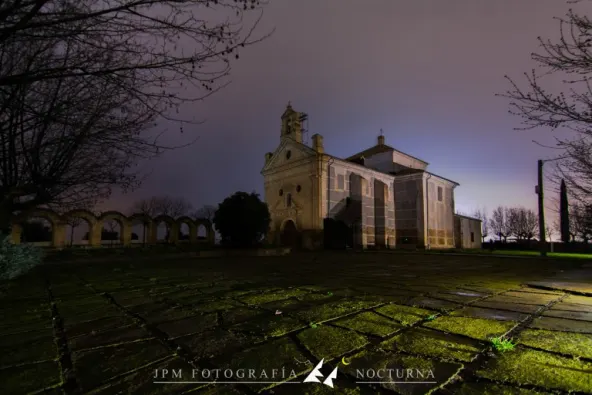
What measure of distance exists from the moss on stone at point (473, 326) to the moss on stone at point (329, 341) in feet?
3.18

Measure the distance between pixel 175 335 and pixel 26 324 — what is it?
2.05 metres

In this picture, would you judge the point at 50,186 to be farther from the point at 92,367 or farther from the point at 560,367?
the point at 560,367

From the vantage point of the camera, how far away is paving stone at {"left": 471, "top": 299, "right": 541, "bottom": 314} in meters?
3.82

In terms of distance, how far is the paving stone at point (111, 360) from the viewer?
6.56 ft

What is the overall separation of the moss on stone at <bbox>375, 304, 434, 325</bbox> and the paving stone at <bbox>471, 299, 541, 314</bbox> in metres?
1.07

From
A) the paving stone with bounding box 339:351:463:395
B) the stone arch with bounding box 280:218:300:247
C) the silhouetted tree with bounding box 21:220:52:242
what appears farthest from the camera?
the stone arch with bounding box 280:218:300:247

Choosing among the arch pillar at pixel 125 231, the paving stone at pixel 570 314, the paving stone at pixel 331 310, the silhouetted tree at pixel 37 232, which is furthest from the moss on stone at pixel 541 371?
the silhouetted tree at pixel 37 232

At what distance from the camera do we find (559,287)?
5648 mm

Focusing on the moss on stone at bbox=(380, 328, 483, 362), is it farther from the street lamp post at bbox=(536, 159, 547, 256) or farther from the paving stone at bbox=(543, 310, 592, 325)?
the street lamp post at bbox=(536, 159, 547, 256)

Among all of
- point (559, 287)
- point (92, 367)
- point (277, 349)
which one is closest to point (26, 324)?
point (92, 367)

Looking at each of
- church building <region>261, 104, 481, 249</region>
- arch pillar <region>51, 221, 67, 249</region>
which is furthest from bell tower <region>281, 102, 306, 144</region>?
arch pillar <region>51, 221, 67, 249</region>

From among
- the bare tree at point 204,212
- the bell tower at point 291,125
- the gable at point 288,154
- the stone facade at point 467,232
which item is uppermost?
the bell tower at point 291,125

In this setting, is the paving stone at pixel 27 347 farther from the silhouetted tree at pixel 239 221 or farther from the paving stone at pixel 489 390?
the silhouetted tree at pixel 239 221

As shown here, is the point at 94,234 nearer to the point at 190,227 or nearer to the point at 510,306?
the point at 190,227
